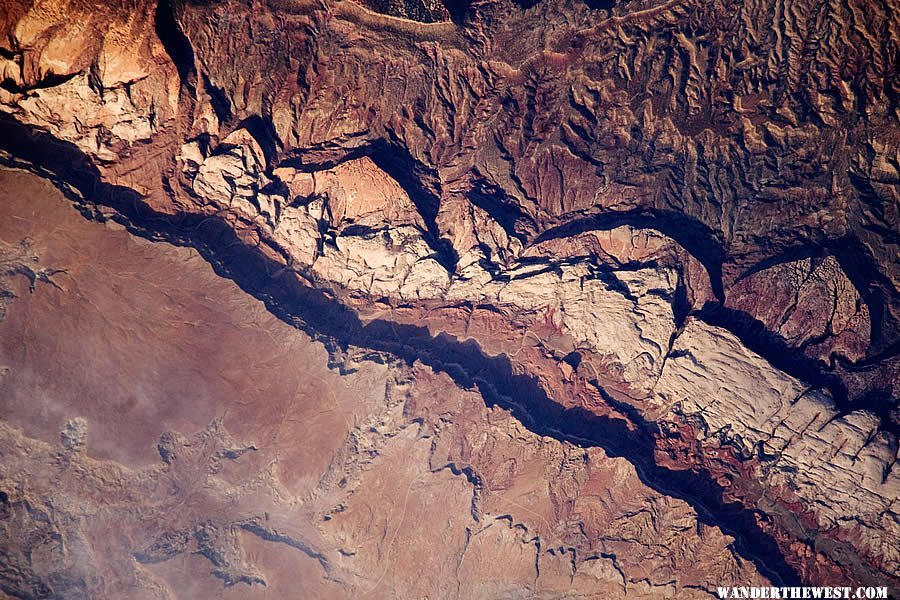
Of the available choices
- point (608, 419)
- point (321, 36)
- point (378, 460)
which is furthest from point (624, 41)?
point (378, 460)

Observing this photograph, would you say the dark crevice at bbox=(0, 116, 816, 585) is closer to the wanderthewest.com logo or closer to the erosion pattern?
the erosion pattern

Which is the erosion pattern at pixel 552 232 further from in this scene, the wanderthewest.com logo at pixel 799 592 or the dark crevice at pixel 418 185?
the wanderthewest.com logo at pixel 799 592

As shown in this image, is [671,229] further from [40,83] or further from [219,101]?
[40,83]

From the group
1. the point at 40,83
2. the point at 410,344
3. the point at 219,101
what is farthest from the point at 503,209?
the point at 40,83

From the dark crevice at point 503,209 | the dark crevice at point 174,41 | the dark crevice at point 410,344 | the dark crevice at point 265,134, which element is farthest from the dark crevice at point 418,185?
the dark crevice at point 174,41

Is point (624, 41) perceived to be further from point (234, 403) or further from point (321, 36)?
point (234, 403)

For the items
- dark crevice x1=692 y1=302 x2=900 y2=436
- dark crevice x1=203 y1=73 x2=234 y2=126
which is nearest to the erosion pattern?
dark crevice x1=692 y1=302 x2=900 y2=436
